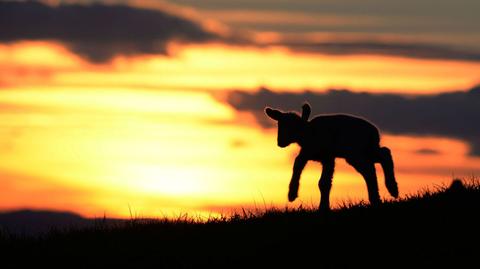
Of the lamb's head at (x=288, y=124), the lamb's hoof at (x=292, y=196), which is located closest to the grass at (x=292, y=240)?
the lamb's hoof at (x=292, y=196)

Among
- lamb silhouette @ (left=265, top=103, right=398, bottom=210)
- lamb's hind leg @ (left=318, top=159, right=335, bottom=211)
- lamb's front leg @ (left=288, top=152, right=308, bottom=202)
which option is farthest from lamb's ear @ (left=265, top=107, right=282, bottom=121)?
lamb's hind leg @ (left=318, top=159, right=335, bottom=211)

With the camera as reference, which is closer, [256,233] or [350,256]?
[350,256]

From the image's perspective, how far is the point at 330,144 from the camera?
19766 millimetres

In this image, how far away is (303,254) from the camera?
17.4 metres

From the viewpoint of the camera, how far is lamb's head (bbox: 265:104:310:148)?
20.1 meters

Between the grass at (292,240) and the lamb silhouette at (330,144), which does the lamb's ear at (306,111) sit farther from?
the grass at (292,240)

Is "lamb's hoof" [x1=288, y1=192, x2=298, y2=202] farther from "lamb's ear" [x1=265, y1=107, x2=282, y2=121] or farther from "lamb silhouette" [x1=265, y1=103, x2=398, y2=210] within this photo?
"lamb's ear" [x1=265, y1=107, x2=282, y2=121]

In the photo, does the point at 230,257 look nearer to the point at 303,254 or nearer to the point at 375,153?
the point at 303,254

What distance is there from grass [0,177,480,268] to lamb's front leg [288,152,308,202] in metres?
0.30

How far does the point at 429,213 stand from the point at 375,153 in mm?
1715

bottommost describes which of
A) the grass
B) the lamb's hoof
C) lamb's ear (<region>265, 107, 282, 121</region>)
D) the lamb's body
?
the grass


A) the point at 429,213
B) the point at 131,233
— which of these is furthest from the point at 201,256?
the point at 429,213

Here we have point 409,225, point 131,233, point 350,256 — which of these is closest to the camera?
point 350,256

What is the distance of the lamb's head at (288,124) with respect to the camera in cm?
2006
